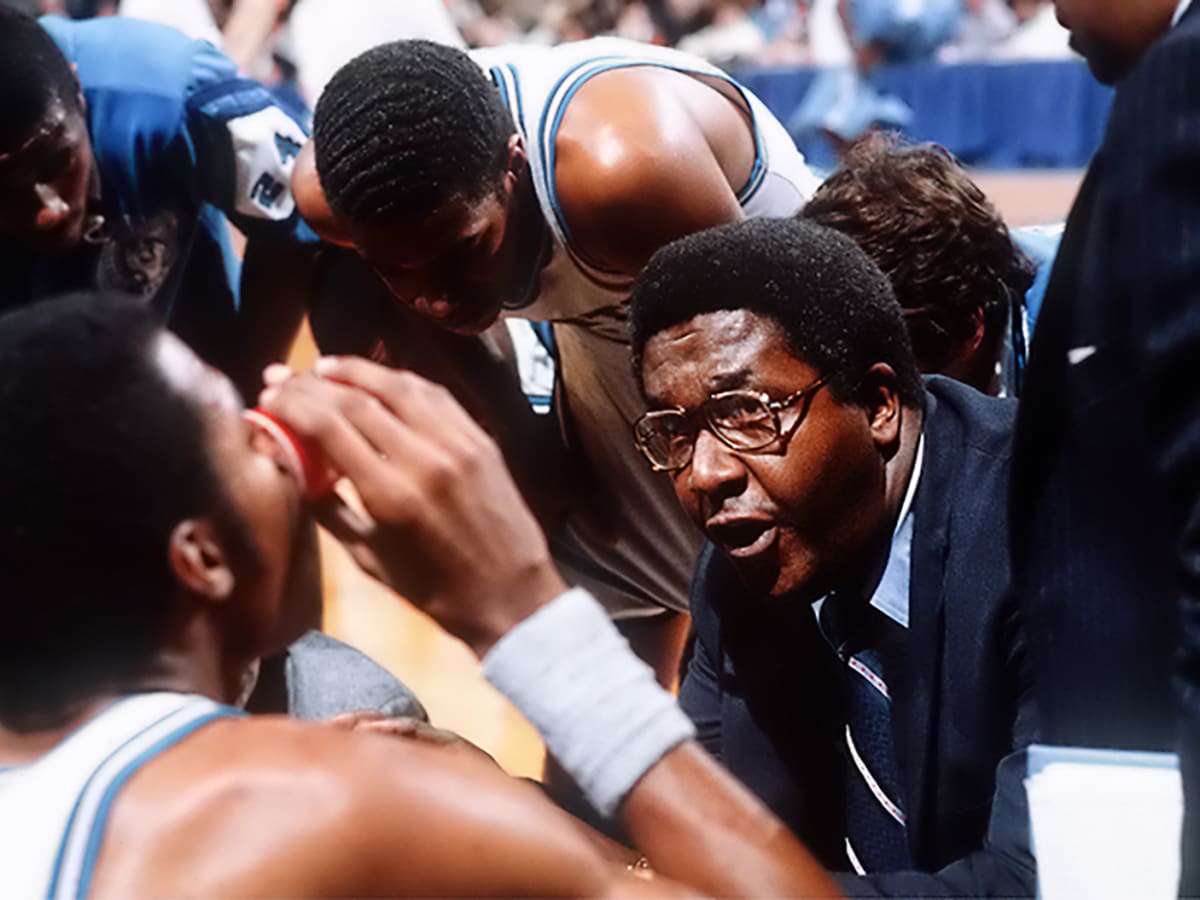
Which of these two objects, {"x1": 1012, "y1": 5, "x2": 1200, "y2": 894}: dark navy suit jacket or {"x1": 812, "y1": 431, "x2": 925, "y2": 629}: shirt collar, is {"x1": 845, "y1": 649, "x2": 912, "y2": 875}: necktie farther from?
{"x1": 1012, "y1": 5, "x2": 1200, "y2": 894}: dark navy suit jacket

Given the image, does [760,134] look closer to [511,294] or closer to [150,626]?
[511,294]

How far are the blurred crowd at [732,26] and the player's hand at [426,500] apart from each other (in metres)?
3.21

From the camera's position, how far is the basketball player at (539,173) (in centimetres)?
247

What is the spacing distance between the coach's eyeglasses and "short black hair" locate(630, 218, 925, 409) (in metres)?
0.06

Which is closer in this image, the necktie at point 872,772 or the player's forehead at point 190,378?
the player's forehead at point 190,378

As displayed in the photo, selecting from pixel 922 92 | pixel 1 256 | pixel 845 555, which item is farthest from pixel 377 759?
pixel 922 92

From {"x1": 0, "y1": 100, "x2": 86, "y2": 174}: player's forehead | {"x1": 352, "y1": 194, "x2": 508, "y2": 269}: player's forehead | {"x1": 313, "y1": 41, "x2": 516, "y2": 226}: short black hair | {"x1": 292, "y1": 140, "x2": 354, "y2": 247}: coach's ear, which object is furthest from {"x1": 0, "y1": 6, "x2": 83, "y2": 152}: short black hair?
{"x1": 352, "y1": 194, "x2": 508, "y2": 269}: player's forehead

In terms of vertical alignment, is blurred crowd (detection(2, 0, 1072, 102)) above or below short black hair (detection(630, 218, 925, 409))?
below

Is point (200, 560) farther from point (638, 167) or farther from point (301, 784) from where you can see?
point (638, 167)

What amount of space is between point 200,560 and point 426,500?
0.80 ft

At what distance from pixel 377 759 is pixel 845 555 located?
36.3 inches

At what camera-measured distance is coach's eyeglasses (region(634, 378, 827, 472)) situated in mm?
2012

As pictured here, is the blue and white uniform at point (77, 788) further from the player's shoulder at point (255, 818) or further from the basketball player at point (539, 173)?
the basketball player at point (539, 173)

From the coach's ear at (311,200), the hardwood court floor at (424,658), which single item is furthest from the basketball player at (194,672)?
the hardwood court floor at (424,658)
